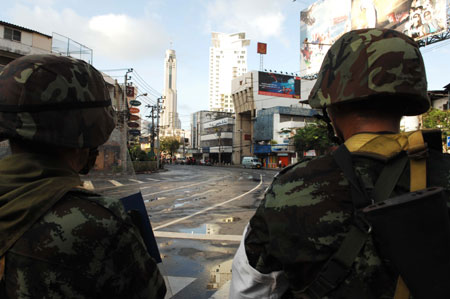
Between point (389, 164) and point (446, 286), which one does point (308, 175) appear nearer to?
point (389, 164)

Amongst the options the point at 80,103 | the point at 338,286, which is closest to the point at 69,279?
the point at 80,103

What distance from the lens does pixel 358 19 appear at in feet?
97.8

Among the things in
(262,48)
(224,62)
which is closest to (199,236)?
(262,48)

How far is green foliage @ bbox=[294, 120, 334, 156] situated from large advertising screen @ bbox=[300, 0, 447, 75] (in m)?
7.17

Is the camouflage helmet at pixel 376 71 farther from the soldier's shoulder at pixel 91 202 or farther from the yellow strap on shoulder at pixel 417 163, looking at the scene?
the soldier's shoulder at pixel 91 202

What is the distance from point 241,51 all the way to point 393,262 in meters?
162

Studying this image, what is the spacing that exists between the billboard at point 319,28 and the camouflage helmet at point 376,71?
34.8 metres

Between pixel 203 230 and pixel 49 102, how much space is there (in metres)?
5.62

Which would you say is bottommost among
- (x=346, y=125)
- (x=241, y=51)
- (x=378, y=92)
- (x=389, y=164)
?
(x=389, y=164)

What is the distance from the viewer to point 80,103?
1101 millimetres

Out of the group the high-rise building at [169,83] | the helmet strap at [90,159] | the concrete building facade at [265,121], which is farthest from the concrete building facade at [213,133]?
the high-rise building at [169,83]

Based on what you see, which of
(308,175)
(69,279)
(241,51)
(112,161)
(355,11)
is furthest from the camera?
(241,51)

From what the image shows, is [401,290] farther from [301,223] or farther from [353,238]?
[301,223]

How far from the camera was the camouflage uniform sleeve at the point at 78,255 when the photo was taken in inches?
36.2
